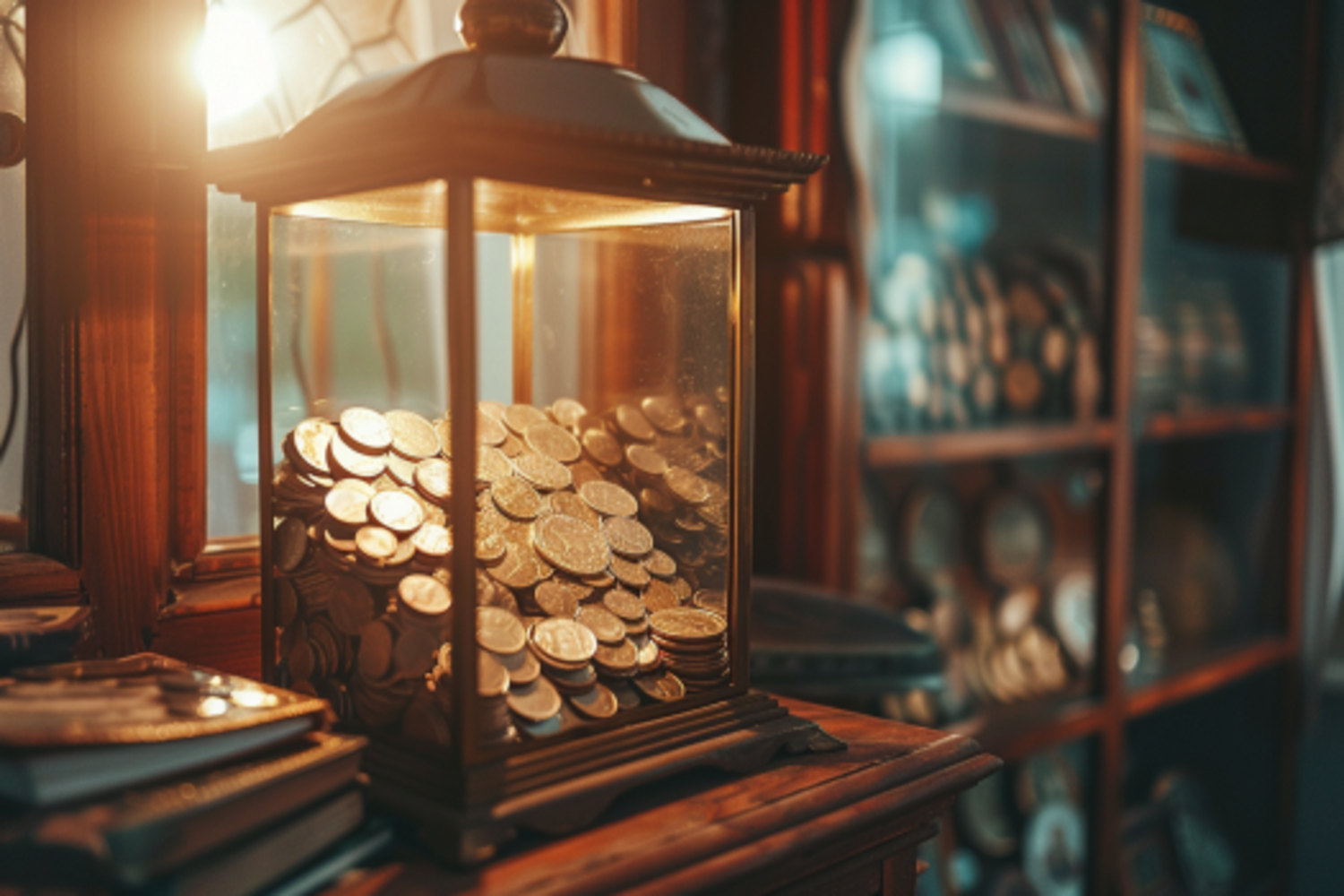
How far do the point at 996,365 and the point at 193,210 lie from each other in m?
1.58

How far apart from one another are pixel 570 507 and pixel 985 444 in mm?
1245

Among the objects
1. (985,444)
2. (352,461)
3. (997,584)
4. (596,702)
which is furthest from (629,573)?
(997,584)

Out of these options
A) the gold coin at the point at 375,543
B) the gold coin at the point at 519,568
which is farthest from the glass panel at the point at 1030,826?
the gold coin at the point at 375,543

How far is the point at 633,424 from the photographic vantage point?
1022 mm

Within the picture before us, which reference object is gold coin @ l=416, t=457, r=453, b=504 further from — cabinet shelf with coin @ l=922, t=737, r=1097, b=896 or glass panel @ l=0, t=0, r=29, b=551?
cabinet shelf with coin @ l=922, t=737, r=1097, b=896

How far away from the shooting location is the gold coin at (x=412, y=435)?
901mm

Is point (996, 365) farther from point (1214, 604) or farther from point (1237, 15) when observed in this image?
point (1237, 15)

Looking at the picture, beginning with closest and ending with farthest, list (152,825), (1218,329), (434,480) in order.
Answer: (152,825) < (434,480) < (1218,329)

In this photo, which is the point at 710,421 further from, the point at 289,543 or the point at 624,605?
the point at 289,543

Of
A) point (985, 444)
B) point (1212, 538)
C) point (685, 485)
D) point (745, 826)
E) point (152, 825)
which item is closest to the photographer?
point (152, 825)

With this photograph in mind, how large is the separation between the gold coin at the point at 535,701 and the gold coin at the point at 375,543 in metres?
0.14

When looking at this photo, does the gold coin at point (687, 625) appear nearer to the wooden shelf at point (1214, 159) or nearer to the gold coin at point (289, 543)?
the gold coin at point (289, 543)

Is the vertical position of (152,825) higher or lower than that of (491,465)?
lower

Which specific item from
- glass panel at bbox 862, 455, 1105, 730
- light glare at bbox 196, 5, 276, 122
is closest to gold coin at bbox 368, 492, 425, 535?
light glare at bbox 196, 5, 276, 122
